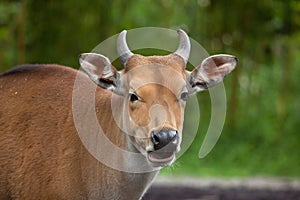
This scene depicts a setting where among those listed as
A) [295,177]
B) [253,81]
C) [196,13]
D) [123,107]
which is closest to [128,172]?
[123,107]

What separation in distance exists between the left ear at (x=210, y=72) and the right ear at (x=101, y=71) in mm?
609

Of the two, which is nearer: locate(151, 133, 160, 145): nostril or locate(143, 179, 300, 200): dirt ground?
locate(151, 133, 160, 145): nostril

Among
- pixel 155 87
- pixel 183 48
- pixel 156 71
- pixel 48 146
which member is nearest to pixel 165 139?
pixel 155 87

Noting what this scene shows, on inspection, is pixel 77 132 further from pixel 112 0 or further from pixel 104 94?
pixel 112 0

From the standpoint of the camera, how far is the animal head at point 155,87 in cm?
684

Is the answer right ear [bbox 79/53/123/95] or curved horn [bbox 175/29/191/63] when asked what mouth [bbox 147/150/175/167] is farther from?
curved horn [bbox 175/29/191/63]

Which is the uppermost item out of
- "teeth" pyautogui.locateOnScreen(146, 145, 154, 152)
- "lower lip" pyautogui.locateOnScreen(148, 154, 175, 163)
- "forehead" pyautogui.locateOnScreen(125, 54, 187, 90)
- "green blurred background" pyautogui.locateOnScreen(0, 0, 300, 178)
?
"forehead" pyautogui.locateOnScreen(125, 54, 187, 90)

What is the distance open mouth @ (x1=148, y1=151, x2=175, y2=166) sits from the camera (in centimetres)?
682

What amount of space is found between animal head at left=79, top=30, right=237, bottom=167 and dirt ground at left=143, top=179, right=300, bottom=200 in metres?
5.40

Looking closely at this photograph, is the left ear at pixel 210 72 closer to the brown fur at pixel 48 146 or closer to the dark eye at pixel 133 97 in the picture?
the dark eye at pixel 133 97

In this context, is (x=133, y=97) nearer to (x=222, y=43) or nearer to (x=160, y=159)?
(x=160, y=159)

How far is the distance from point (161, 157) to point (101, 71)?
1.01 m

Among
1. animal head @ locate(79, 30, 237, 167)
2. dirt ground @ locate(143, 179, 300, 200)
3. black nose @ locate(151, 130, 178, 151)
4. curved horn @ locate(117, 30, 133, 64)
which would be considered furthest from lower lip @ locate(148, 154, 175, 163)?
dirt ground @ locate(143, 179, 300, 200)

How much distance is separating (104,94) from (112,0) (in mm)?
10234
